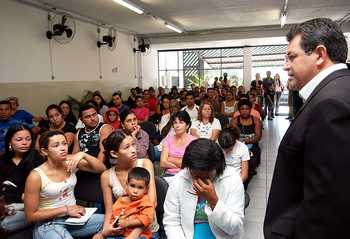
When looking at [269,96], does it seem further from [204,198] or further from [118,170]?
[204,198]

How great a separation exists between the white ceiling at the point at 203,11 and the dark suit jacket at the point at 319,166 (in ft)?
20.0

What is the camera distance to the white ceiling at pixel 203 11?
6.81m

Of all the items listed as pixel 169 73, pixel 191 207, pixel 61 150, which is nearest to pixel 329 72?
pixel 191 207

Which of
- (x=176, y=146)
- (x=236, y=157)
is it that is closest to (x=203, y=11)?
(x=176, y=146)

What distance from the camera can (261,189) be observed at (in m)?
4.24

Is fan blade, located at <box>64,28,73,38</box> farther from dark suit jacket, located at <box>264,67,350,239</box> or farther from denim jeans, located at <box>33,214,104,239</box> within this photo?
dark suit jacket, located at <box>264,67,350,239</box>

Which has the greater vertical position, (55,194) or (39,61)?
(39,61)

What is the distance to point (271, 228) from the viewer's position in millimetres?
1093

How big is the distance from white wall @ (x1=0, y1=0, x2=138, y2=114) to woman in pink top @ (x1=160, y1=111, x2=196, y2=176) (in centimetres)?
369

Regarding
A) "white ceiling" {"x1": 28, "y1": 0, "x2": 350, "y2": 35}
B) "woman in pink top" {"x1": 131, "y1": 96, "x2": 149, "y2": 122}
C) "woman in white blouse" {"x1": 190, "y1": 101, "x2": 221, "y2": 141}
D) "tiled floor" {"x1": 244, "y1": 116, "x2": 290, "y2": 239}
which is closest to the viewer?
"tiled floor" {"x1": 244, "y1": 116, "x2": 290, "y2": 239}

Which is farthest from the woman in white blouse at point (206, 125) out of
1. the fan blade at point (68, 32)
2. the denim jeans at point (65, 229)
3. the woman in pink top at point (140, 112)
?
the fan blade at point (68, 32)

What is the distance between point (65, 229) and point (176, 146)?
1581 millimetres

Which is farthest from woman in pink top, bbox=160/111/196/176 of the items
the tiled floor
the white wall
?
the white wall

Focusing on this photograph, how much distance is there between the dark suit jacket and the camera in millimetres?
904
